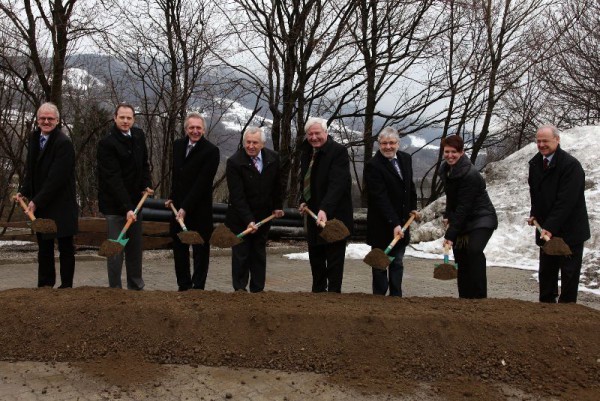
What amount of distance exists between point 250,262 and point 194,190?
911 millimetres

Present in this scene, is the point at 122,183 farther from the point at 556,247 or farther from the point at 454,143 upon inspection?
the point at 556,247

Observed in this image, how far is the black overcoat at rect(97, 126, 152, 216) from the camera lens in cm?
494

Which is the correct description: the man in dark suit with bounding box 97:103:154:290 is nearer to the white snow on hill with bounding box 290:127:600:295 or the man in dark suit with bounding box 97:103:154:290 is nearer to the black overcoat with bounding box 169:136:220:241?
the black overcoat with bounding box 169:136:220:241

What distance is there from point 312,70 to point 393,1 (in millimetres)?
2442

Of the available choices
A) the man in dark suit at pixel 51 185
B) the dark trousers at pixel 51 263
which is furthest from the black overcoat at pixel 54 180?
the dark trousers at pixel 51 263

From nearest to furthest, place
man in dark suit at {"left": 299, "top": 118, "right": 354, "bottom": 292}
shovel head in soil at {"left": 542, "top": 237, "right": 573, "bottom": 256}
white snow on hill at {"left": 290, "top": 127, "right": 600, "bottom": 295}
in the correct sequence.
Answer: shovel head in soil at {"left": 542, "top": 237, "right": 573, "bottom": 256}
man in dark suit at {"left": 299, "top": 118, "right": 354, "bottom": 292}
white snow on hill at {"left": 290, "top": 127, "right": 600, "bottom": 295}

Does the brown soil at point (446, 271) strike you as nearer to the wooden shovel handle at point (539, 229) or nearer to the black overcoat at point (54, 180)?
the wooden shovel handle at point (539, 229)

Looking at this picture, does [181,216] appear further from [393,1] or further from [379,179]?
[393,1]

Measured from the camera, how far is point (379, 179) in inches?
194

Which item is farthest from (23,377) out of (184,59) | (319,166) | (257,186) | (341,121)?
(341,121)

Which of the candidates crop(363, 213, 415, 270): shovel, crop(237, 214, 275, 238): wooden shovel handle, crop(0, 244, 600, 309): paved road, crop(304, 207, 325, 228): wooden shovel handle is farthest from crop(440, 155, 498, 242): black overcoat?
crop(0, 244, 600, 309): paved road

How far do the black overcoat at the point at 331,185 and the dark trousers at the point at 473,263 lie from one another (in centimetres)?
109

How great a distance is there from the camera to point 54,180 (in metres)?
4.91

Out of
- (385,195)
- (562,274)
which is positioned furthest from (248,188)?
(562,274)
